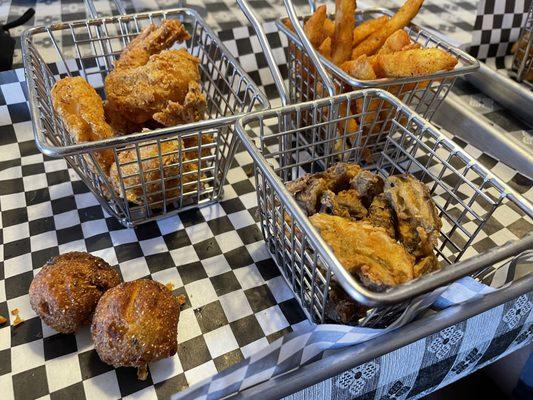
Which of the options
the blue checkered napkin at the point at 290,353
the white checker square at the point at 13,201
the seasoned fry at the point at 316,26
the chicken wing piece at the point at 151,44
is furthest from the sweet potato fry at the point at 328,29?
the white checker square at the point at 13,201

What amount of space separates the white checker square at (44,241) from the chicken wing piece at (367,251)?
2.66 ft

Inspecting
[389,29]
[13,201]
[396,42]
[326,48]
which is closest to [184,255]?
[13,201]

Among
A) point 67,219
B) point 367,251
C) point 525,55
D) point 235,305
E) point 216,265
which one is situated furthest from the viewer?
point 525,55

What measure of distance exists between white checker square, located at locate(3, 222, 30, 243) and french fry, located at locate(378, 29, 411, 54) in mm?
1276

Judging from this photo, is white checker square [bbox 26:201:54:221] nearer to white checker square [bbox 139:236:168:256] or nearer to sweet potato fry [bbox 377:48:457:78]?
white checker square [bbox 139:236:168:256]

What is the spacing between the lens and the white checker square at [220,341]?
1083 millimetres

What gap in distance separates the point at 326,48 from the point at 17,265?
3.96 ft

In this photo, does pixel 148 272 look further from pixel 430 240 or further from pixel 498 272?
pixel 498 272

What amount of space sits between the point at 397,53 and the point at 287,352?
1.00 m

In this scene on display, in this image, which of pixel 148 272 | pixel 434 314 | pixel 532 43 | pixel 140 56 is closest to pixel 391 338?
pixel 434 314

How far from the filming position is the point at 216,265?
1.29m

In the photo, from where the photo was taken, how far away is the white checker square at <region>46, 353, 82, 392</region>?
1.00m

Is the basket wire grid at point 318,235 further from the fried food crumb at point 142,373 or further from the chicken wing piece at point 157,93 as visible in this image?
the fried food crumb at point 142,373

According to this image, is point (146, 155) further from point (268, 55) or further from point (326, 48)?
point (326, 48)
